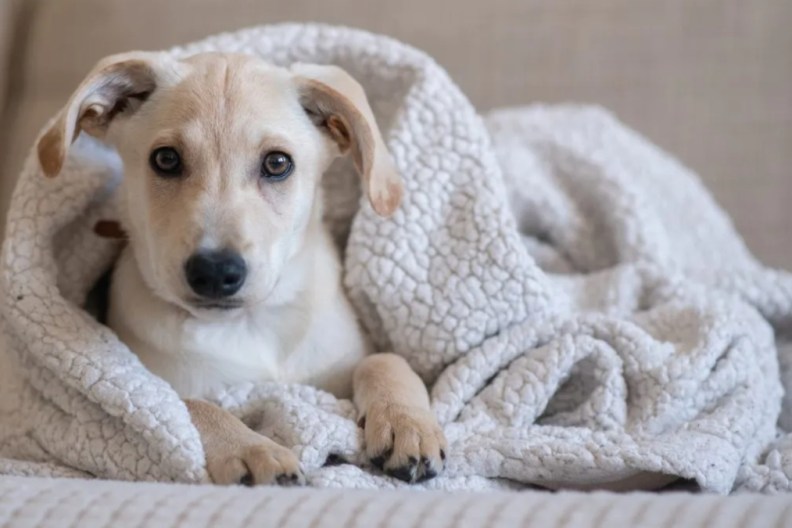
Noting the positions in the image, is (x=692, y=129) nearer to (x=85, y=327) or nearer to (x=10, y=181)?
(x=85, y=327)

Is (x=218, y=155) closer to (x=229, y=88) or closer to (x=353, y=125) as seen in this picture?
(x=229, y=88)

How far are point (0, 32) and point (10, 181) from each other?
0.33 metres

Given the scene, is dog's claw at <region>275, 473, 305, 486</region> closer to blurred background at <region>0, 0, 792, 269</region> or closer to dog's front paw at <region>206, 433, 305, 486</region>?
dog's front paw at <region>206, 433, 305, 486</region>

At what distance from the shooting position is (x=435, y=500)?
96 cm

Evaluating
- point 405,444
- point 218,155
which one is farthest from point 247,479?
point 218,155

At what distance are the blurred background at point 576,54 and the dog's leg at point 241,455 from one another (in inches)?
39.0

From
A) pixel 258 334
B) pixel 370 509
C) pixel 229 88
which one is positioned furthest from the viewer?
pixel 258 334

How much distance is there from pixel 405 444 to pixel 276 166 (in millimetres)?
452

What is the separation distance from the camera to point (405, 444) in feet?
4.21

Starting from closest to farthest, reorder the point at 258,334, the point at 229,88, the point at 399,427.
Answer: the point at 399,427 < the point at 229,88 < the point at 258,334

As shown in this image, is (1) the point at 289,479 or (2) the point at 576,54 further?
(2) the point at 576,54

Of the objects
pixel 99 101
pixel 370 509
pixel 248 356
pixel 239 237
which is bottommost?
pixel 248 356

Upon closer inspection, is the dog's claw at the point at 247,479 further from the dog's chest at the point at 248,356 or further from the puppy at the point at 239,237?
the dog's chest at the point at 248,356

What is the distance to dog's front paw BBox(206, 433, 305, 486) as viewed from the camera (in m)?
1.21
